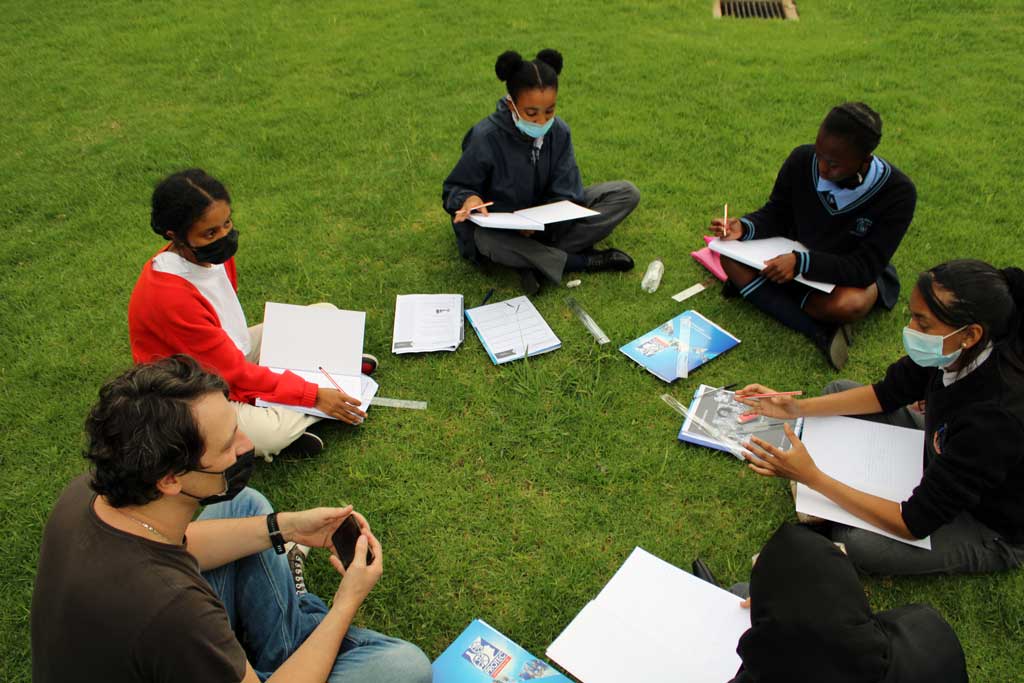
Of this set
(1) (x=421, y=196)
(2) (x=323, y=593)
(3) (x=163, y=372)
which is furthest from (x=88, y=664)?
(1) (x=421, y=196)

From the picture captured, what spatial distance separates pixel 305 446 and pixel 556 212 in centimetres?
198

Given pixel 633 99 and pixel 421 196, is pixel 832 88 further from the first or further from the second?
pixel 421 196

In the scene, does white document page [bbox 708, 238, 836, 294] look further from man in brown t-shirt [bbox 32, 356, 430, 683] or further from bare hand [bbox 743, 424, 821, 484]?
man in brown t-shirt [bbox 32, 356, 430, 683]

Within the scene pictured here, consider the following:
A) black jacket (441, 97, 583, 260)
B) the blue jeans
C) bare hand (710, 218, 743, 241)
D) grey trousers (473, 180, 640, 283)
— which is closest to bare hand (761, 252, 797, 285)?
bare hand (710, 218, 743, 241)

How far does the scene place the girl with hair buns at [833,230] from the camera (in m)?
3.22

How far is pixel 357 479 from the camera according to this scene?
313cm

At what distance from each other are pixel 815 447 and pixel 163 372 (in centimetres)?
256

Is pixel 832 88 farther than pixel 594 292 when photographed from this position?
Yes

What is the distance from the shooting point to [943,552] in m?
2.56

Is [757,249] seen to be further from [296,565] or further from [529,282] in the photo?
[296,565]

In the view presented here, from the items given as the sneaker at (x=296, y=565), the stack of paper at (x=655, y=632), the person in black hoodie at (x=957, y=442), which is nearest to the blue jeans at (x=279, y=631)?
the sneaker at (x=296, y=565)

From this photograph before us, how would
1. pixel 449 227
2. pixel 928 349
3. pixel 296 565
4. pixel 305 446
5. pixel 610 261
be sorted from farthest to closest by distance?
pixel 449 227 < pixel 610 261 < pixel 305 446 < pixel 296 565 < pixel 928 349

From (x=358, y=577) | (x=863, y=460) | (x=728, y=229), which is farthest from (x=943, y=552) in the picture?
(x=358, y=577)

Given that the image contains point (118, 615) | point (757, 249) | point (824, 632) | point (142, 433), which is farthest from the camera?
point (757, 249)
